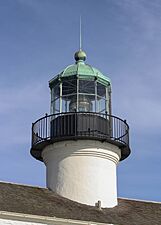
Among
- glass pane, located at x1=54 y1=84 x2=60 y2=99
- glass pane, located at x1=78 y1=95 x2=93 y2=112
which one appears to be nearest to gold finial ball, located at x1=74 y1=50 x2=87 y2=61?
glass pane, located at x1=54 y1=84 x2=60 y2=99

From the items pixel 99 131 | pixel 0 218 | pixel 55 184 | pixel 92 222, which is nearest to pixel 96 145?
pixel 99 131

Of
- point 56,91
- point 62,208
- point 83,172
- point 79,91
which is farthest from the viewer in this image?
point 56,91

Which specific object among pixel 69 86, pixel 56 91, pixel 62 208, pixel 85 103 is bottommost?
pixel 62 208

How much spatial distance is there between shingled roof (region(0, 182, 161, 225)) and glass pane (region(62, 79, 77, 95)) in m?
3.75

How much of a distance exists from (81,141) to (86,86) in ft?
Result: 7.41

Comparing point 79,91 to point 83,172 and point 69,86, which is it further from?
point 83,172

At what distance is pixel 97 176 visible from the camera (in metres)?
20.5

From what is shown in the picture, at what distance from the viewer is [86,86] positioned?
21609mm

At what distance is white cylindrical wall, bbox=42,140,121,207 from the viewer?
66.4 feet

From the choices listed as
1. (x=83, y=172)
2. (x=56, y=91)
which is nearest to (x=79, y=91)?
(x=56, y=91)

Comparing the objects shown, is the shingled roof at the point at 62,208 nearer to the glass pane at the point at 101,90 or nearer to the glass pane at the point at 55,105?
the glass pane at the point at 55,105

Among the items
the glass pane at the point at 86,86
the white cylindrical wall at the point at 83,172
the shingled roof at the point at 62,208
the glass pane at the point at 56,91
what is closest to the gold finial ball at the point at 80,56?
the glass pane at the point at 86,86

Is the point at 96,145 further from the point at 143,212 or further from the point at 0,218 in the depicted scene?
the point at 0,218

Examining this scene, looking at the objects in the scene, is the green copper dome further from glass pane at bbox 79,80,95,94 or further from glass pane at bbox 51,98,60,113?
glass pane at bbox 51,98,60,113
